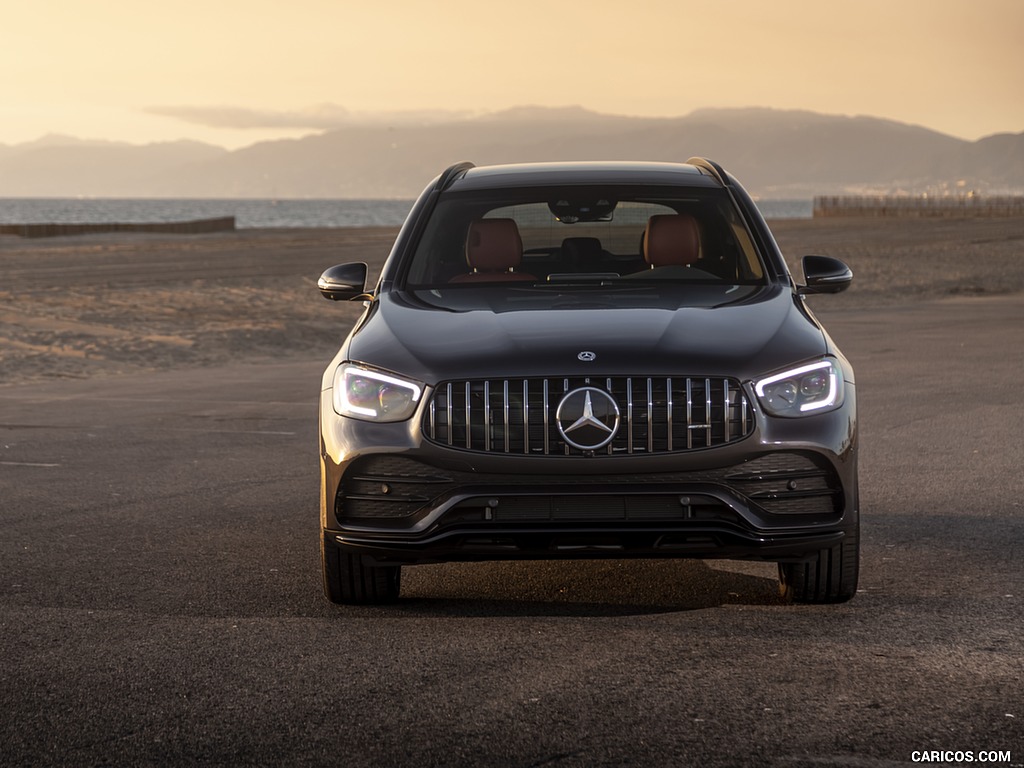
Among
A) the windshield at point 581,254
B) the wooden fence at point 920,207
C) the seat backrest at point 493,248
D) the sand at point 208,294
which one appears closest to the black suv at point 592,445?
the windshield at point 581,254

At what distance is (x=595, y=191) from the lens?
722 centimetres

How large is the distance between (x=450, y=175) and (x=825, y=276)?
2.00 m

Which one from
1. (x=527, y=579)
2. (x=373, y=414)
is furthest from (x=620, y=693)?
(x=527, y=579)

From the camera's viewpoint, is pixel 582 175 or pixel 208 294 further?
pixel 208 294

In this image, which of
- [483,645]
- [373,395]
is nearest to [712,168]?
[373,395]

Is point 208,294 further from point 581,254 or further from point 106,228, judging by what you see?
point 106,228

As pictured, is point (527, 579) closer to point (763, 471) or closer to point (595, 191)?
point (763, 471)

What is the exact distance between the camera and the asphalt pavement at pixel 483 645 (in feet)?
13.8

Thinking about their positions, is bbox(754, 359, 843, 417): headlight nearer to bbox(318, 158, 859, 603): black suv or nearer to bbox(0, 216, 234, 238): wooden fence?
bbox(318, 158, 859, 603): black suv

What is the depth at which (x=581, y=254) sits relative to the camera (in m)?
7.08

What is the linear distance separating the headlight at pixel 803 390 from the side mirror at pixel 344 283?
2.15m

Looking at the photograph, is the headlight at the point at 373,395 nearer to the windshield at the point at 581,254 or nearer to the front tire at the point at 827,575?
the windshield at the point at 581,254

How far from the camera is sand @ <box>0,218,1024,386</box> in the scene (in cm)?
1923

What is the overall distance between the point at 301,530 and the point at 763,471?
9.95ft
